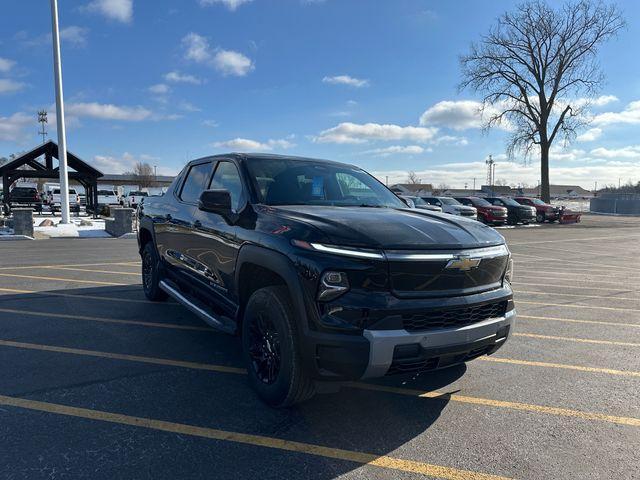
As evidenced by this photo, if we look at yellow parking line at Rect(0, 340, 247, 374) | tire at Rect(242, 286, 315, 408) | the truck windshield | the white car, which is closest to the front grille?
tire at Rect(242, 286, 315, 408)

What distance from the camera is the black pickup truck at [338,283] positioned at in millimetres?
2793

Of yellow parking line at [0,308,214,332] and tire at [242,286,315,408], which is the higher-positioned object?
tire at [242,286,315,408]

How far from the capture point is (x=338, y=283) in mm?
2816

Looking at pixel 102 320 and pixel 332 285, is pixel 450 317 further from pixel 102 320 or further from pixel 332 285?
pixel 102 320

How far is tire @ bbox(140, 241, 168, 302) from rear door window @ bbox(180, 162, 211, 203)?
44.6 inches

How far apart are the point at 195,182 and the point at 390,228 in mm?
2824

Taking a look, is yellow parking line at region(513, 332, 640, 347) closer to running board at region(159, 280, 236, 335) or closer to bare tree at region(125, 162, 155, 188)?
running board at region(159, 280, 236, 335)

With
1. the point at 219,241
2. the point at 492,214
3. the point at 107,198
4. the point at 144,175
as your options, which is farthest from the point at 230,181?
the point at 144,175

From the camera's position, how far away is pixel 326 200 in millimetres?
4094

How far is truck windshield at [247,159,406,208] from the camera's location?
3.95 meters

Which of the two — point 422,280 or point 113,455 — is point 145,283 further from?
point 422,280

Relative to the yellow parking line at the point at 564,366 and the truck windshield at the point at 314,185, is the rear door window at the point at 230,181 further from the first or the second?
the yellow parking line at the point at 564,366

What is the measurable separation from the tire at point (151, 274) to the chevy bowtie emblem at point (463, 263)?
162 inches

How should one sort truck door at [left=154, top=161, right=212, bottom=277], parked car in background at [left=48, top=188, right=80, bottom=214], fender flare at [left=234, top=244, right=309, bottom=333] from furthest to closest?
parked car in background at [left=48, top=188, right=80, bottom=214]
truck door at [left=154, top=161, right=212, bottom=277]
fender flare at [left=234, top=244, right=309, bottom=333]
